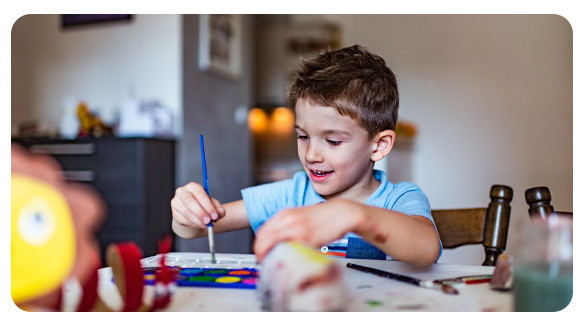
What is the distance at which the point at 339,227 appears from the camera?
1.36 feet

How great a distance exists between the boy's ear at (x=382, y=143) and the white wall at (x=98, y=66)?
161 cm

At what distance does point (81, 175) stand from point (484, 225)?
5.61 ft

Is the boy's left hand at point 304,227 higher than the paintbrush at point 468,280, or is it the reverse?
the boy's left hand at point 304,227

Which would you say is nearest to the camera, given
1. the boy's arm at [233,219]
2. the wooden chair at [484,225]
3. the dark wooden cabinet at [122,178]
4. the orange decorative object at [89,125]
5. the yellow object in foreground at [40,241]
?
the yellow object in foreground at [40,241]

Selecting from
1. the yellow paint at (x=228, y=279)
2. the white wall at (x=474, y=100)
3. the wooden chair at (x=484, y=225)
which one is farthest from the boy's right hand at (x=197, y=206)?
the white wall at (x=474, y=100)

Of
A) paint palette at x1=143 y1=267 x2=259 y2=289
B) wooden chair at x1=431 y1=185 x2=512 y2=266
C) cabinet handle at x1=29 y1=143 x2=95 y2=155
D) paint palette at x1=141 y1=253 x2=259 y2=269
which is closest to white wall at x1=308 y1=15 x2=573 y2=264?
cabinet handle at x1=29 y1=143 x2=95 y2=155

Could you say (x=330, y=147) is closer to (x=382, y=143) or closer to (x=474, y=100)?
(x=382, y=143)

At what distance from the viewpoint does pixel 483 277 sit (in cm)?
55

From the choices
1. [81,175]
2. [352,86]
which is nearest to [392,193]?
[352,86]

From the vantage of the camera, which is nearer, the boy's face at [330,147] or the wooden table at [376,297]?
the wooden table at [376,297]

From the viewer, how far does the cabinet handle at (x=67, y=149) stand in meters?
2.08

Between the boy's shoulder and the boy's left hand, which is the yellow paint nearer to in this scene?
the boy's left hand

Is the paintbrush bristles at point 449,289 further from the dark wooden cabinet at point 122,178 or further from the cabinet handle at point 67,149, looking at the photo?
the cabinet handle at point 67,149

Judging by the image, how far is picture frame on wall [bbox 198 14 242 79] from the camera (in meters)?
2.53
